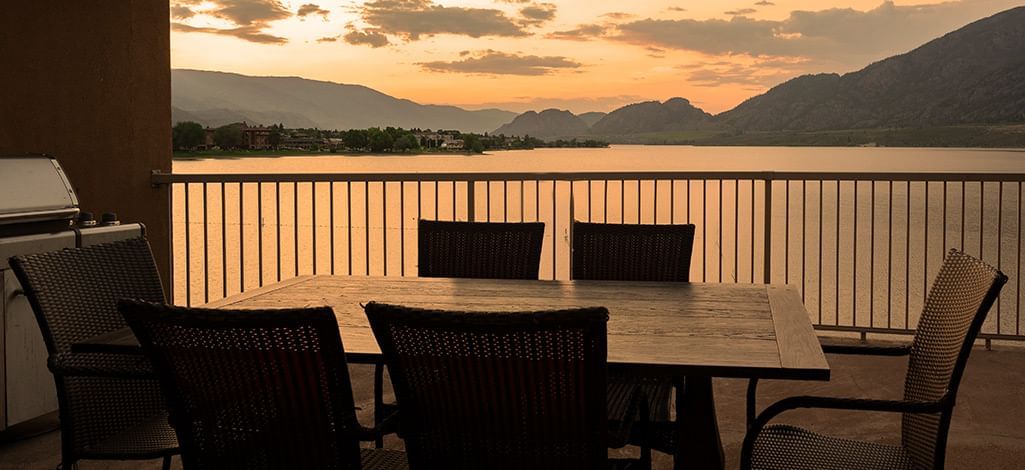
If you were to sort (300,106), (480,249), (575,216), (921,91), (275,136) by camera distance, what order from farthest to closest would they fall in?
(921,91)
(300,106)
(275,136)
(575,216)
(480,249)

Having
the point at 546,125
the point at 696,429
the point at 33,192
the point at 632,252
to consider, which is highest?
the point at 546,125

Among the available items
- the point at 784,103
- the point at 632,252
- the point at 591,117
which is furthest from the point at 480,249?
the point at 784,103

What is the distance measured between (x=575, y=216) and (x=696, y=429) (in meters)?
3.47

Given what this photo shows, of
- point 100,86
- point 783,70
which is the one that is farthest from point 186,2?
point 783,70

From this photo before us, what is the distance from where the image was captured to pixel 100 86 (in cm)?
Result: 506

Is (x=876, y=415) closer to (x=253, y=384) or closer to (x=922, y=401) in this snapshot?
(x=922, y=401)

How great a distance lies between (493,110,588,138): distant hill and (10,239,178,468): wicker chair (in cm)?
405

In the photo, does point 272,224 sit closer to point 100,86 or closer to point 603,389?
point 100,86

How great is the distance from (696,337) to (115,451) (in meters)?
1.59

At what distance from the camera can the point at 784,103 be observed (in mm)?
9070

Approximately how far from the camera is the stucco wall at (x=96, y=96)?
4.47 meters

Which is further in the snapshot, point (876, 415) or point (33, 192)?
point (876, 415)

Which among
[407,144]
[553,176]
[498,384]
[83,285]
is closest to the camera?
[498,384]

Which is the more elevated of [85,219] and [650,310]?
[85,219]
